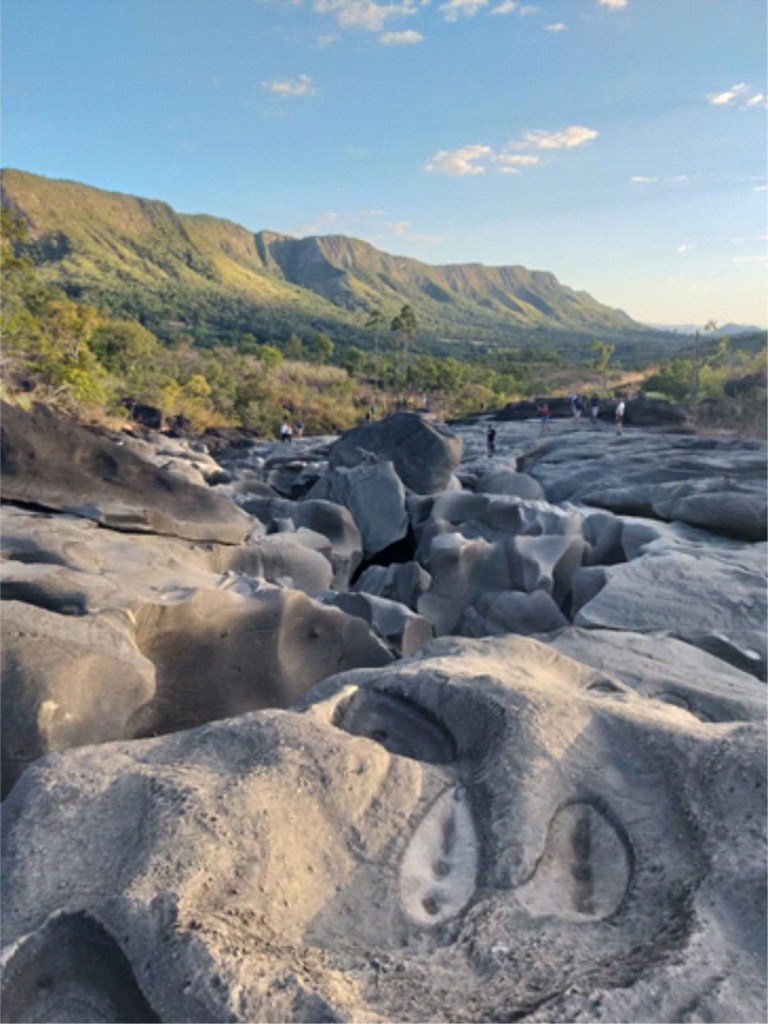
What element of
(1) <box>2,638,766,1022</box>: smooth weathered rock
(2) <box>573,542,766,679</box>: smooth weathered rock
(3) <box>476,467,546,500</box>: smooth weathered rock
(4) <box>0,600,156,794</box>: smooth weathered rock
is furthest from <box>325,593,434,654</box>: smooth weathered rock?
(3) <box>476,467,546,500</box>: smooth weathered rock

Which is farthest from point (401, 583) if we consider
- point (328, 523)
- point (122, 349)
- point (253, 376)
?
point (253, 376)

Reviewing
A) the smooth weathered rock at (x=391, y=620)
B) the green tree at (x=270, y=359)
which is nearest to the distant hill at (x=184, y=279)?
the green tree at (x=270, y=359)

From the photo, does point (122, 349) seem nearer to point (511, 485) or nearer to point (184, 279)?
point (511, 485)

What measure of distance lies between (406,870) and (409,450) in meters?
13.9

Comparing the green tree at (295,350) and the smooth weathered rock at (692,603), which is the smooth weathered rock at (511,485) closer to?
the smooth weathered rock at (692,603)

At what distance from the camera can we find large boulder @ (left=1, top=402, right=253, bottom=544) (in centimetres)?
777

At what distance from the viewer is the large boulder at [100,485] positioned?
7.77 meters

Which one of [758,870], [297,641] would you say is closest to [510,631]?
[297,641]

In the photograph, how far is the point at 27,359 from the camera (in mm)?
22141

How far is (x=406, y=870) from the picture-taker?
2.49 m

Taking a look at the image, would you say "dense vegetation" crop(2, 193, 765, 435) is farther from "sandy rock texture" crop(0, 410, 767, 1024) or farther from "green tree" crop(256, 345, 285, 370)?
"sandy rock texture" crop(0, 410, 767, 1024)

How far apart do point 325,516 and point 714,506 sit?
6.12 metres

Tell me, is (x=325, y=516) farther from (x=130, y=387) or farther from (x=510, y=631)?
(x=130, y=387)

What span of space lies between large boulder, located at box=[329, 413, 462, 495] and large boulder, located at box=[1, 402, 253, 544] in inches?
277
